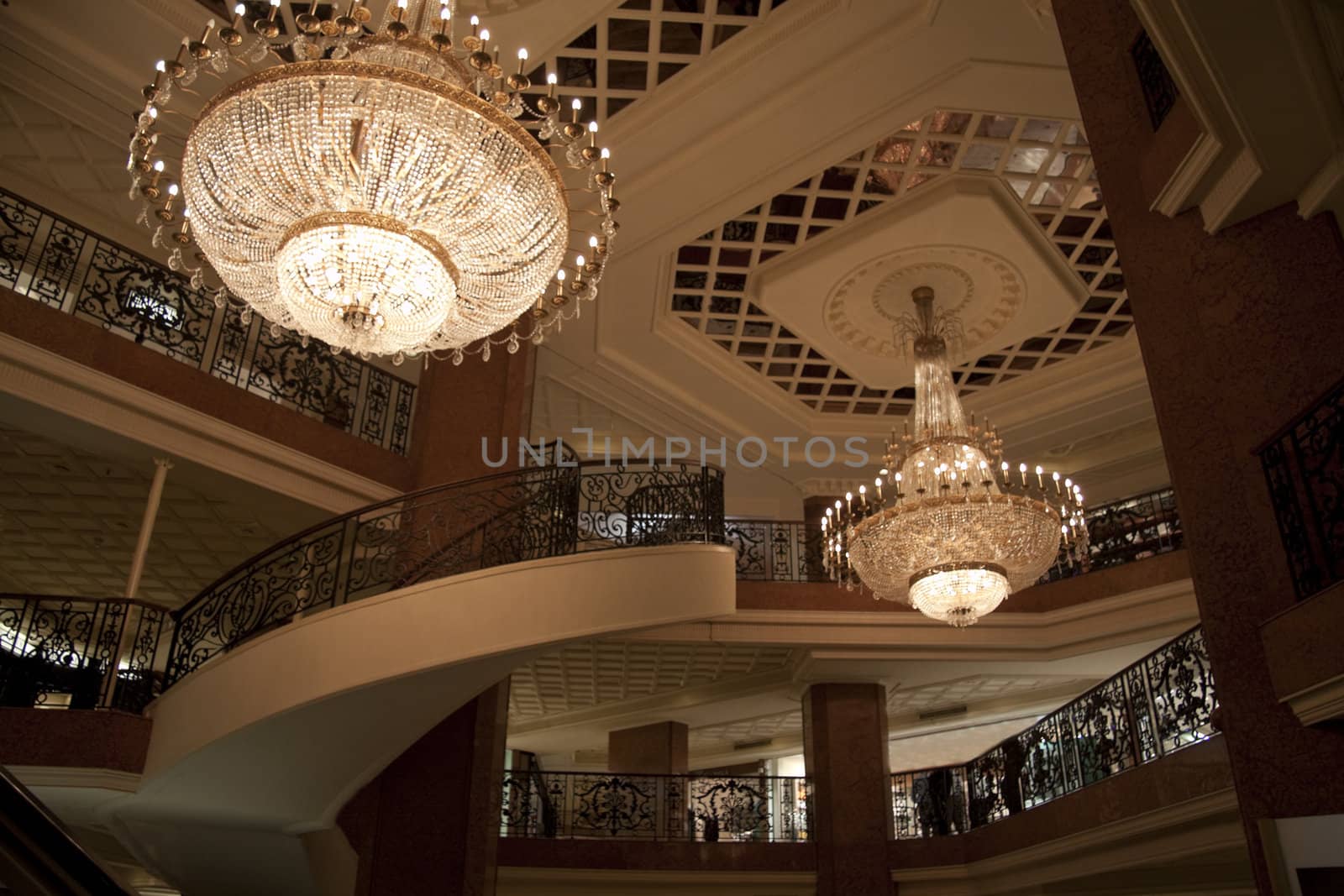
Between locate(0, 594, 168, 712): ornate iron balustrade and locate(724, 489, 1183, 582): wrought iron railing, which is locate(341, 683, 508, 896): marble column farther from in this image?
locate(724, 489, 1183, 582): wrought iron railing

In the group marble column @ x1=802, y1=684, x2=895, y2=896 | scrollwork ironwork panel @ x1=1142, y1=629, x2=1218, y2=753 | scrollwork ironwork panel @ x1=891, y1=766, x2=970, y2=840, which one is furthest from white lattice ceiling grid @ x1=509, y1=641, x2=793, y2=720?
scrollwork ironwork panel @ x1=1142, y1=629, x2=1218, y2=753

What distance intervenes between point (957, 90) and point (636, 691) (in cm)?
929

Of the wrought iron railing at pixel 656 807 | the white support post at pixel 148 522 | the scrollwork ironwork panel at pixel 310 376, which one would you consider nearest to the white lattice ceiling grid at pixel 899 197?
the scrollwork ironwork panel at pixel 310 376

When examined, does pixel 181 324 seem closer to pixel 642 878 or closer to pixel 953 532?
pixel 953 532

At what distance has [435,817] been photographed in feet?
23.7

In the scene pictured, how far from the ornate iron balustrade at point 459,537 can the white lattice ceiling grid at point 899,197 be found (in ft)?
10.9

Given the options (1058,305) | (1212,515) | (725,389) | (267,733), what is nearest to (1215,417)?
(1212,515)

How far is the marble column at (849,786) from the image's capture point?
35.9ft

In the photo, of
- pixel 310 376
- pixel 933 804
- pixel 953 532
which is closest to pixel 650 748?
pixel 933 804

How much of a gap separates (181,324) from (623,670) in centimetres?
707

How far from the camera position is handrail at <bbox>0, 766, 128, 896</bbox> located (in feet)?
4.55

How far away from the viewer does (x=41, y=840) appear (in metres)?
1.42

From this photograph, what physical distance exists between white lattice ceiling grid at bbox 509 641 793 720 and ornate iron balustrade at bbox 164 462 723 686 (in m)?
4.71

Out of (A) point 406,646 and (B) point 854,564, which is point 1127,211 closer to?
(B) point 854,564
